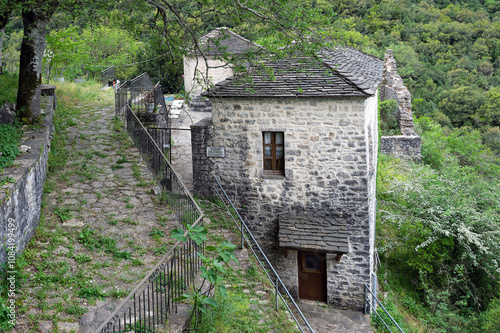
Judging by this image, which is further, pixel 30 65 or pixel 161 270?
pixel 30 65

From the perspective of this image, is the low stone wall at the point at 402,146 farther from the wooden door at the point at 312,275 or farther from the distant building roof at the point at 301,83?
the wooden door at the point at 312,275

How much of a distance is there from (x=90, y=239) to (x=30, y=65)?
4.63 meters

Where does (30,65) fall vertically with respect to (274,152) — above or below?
above

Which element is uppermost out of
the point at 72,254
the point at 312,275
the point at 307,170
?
the point at 307,170

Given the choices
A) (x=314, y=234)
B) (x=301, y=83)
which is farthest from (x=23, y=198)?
(x=301, y=83)

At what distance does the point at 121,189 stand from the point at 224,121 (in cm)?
298

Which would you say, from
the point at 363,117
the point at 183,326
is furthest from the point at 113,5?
the point at 183,326

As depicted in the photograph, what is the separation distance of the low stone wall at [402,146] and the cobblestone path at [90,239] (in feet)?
40.9

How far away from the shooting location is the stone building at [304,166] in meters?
9.19

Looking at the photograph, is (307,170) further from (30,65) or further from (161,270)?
(30,65)

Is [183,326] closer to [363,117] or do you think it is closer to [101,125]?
[363,117]

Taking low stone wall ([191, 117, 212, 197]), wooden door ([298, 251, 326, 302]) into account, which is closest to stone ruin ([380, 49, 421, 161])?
wooden door ([298, 251, 326, 302])

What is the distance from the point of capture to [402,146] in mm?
19047

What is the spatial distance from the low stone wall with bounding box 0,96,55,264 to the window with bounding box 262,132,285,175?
4897 mm
